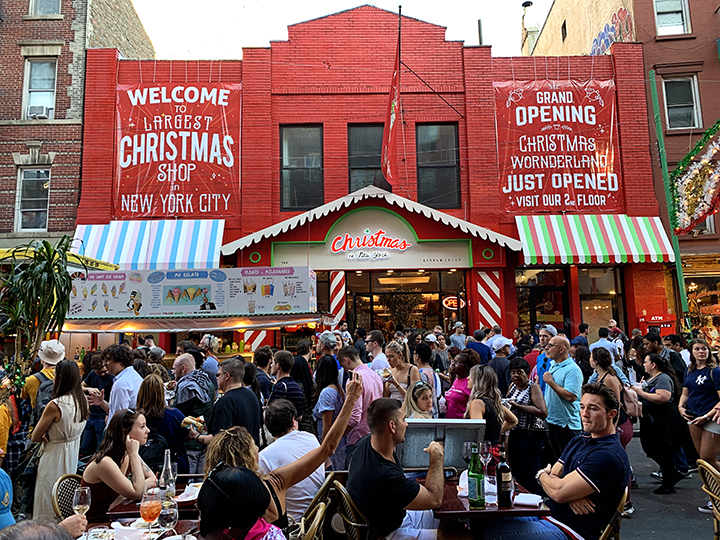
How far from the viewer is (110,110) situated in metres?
17.3

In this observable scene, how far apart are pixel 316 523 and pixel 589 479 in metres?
1.92

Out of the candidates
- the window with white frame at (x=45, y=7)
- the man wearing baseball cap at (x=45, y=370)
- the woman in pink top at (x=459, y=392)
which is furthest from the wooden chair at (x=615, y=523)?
the window with white frame at (x=45, y=7)

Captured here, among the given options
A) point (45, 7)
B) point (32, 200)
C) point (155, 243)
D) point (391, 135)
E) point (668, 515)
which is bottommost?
point (668, 515)

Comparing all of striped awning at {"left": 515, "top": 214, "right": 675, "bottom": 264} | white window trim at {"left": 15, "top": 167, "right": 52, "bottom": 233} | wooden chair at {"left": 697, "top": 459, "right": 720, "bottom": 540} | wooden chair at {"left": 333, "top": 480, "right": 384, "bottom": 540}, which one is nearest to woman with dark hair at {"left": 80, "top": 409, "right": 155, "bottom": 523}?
wooden chair at {"left": 333, "top": 480, "right": 384, "bottom": 540}

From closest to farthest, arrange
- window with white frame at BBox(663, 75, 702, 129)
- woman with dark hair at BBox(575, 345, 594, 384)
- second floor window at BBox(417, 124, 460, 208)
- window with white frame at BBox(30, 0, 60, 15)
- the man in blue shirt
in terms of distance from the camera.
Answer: the man in blue shirt
woman with dark hair at BBox(575, 345, 594, 384)
second floor window at BBox(417, 124, 460, 208)
window with white frame at BBox(663, 75, 702, 129)
window with white frame at BBox(30, 0, 60, 15)

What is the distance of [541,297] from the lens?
17531 millimetres

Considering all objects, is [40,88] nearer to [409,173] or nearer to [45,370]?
[409,173]

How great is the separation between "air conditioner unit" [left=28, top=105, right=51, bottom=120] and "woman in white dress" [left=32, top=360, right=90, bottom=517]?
48.6 feet

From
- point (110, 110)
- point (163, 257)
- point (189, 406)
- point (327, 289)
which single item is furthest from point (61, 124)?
point (189, 406)

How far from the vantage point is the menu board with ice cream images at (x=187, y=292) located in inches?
502

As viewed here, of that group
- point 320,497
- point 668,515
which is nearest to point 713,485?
point 668,515

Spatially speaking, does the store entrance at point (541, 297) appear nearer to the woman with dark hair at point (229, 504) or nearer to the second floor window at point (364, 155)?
the second floor window at point (364, 155)

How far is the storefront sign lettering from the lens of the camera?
16.3 m

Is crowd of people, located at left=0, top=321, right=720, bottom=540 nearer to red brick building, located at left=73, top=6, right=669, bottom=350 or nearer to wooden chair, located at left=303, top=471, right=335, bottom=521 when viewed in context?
wooden chair, located at left=303, top=471, right=335, bottom=521
